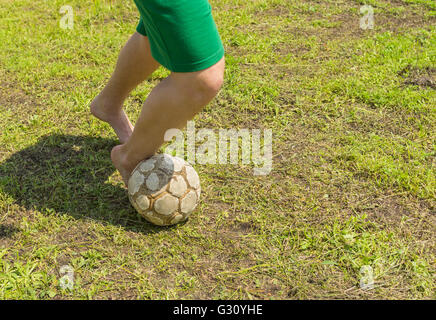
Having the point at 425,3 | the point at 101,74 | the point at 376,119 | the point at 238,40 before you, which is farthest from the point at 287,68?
the point at 425,3

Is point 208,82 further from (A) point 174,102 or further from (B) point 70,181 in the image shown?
(B) point 70,181

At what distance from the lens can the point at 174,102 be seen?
92.9 inches

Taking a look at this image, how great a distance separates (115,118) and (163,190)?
951mm

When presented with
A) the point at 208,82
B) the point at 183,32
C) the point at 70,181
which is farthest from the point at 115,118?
the point at 183,32

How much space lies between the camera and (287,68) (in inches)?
173

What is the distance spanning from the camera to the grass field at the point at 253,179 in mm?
2404

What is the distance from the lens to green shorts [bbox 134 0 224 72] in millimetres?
2105

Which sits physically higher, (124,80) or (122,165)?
(124,80)

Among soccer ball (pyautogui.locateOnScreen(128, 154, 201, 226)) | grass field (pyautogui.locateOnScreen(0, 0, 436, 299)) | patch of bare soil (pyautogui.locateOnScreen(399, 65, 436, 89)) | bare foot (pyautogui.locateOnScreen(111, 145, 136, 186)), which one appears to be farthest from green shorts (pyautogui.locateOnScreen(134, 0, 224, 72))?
patch of bare soil (pyautogui.locateOnScreen(399, 65, 436, 89))

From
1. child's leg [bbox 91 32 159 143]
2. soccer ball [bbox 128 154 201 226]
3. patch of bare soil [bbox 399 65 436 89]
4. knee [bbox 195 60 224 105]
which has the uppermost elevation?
knee [bbox 195 60 224 105]

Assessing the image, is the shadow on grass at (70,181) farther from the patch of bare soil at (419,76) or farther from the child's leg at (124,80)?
the patch of bare soil at (419,76)

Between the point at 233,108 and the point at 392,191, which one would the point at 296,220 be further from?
the point at 233,108

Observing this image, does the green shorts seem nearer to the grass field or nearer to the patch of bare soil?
the grass field

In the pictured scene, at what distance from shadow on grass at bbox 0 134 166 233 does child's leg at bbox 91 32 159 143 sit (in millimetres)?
210
